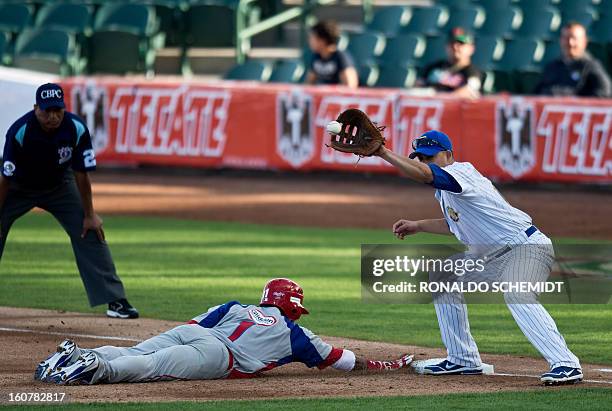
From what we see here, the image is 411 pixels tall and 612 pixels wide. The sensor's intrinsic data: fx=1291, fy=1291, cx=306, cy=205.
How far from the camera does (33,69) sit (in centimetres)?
2291

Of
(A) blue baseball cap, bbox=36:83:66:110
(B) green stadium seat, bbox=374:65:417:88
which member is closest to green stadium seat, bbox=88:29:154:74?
(B) green stadium seat, bbox=374:65:417:88

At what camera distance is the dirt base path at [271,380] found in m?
7.82

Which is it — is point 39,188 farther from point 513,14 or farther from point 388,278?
point 513,14

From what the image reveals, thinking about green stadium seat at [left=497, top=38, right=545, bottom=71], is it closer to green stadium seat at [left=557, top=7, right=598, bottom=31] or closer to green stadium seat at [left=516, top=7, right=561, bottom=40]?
green stadium seat at [left=516, top=7, right=561, bottom=40]

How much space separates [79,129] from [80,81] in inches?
417

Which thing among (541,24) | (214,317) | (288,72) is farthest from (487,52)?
(214,317)

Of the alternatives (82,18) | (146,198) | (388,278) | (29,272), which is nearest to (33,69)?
(82,18)

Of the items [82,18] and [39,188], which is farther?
[82,18]

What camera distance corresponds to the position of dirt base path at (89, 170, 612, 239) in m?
16.5

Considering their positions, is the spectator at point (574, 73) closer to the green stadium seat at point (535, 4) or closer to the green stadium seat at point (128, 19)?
the green stadium seat at point (535, 4)

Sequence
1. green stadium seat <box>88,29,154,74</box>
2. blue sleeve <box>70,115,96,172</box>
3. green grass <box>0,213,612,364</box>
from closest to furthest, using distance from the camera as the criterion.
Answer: blue sleeve <box>70,115,96,172</box> < green grass <box>0,213,612,364</box> < green stadium seat <box>88,29,154,74</box>

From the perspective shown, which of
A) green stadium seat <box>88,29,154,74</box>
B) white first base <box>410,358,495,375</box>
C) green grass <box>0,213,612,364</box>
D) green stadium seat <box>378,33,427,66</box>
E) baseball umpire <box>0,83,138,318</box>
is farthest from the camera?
green stadium seat <box>88,29,154,74</box>

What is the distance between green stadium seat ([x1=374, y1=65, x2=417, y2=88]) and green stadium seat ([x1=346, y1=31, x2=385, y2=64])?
644mm

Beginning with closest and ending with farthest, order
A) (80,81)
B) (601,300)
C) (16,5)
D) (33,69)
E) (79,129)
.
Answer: (79,129)
(601,300)
(80,81)
(33,69)
(16,5)
